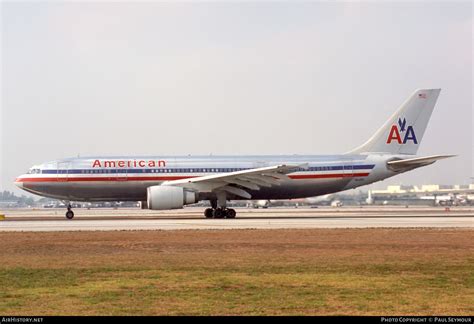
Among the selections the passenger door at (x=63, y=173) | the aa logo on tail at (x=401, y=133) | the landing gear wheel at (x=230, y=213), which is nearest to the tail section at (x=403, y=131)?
the aa logo on tail at (x=401, y=133)

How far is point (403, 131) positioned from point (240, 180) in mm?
11713

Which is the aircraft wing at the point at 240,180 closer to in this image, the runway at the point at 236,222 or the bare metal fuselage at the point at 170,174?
the bare metal fuselage at the point at 170,174

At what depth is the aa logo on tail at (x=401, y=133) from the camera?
147ft

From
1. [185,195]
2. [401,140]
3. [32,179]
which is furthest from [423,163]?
[32,179]

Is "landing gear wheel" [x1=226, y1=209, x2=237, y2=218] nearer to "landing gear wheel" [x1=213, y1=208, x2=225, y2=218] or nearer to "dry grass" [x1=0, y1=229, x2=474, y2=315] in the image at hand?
"landing gear wheel" [x1=213, y1=208, x2=225, y2=218]

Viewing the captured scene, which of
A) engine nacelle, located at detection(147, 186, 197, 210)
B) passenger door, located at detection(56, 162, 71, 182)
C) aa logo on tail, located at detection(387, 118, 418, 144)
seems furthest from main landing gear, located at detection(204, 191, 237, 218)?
aa logo on tail, located at detection(387, 118, 418, 144)

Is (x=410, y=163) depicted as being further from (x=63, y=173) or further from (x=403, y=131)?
(x=63, y=173)

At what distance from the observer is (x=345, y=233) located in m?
26.2

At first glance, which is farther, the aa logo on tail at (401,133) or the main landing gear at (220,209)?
the aa logo on tail at (401,133)

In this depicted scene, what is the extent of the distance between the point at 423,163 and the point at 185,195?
1450 centimetres

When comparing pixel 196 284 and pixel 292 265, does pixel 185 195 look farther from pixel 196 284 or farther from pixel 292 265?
pixel 196 284

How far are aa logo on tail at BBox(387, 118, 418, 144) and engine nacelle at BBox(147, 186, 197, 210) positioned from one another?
46.3 ft

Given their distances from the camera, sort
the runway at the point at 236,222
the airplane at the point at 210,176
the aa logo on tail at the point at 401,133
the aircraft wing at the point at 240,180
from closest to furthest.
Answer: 1. the runway at the point at 236,222
2. the aircraft wing at the point at 240,180
3. the airplane at the point at 210,176
4. the aa logo on tail at the point at 401,133

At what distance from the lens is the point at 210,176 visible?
40625 mm
